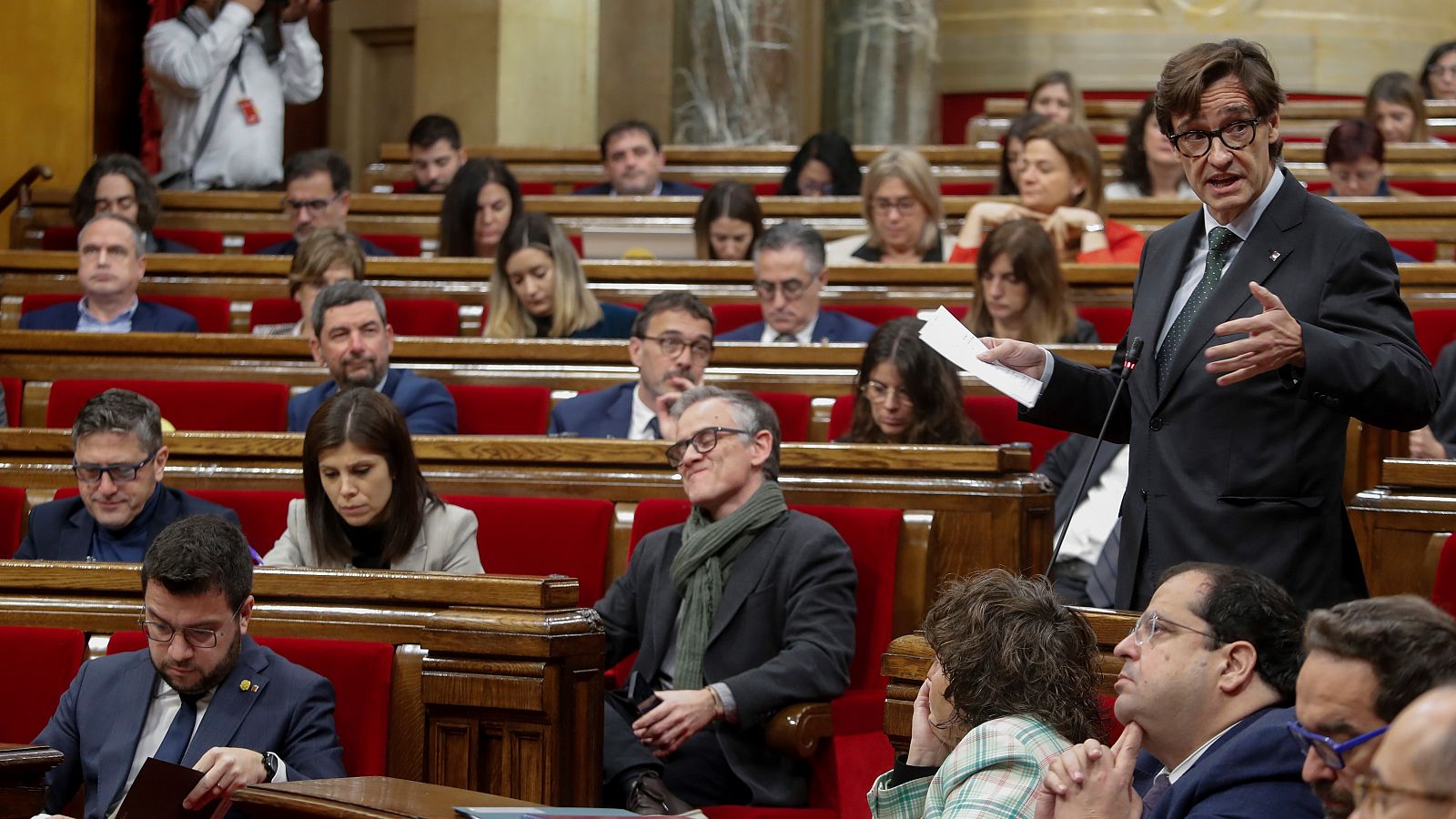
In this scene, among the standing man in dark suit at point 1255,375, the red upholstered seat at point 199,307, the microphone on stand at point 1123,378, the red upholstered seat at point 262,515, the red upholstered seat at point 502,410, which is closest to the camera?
the standing man in dark suit at point 1255,375

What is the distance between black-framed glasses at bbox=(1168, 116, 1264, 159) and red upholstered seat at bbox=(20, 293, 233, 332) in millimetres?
3317

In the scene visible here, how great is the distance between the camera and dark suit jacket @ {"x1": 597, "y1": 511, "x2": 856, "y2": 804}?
258cm

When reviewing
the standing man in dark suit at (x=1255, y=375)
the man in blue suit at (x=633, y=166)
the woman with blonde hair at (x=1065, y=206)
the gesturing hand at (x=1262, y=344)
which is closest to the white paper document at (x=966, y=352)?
the standing man in dark suit at (x=1255, y=375)

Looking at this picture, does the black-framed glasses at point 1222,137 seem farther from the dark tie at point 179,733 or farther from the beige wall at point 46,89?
the beige wall at point 46,89

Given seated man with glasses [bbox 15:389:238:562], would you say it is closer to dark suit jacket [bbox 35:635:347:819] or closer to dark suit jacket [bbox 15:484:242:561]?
dark suit jacket [bbox 15:484:242:561]

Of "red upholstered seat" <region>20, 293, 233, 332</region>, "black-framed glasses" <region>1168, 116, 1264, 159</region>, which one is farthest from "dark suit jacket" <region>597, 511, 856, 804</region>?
"red upholstered seat" <region>20, 293, 233, 332</region>

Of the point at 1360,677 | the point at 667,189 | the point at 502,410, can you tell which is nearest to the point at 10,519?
the point at 502,410

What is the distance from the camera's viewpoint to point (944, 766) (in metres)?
1.68

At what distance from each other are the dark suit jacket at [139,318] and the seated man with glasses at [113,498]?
1530 mm

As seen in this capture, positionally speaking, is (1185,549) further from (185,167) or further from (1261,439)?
(185,167)

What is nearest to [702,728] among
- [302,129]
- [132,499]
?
[132,499]

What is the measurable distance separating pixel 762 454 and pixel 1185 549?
36.5 inches

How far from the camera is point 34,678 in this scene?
2418 mm

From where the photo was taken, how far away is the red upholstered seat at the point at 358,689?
2301mm
